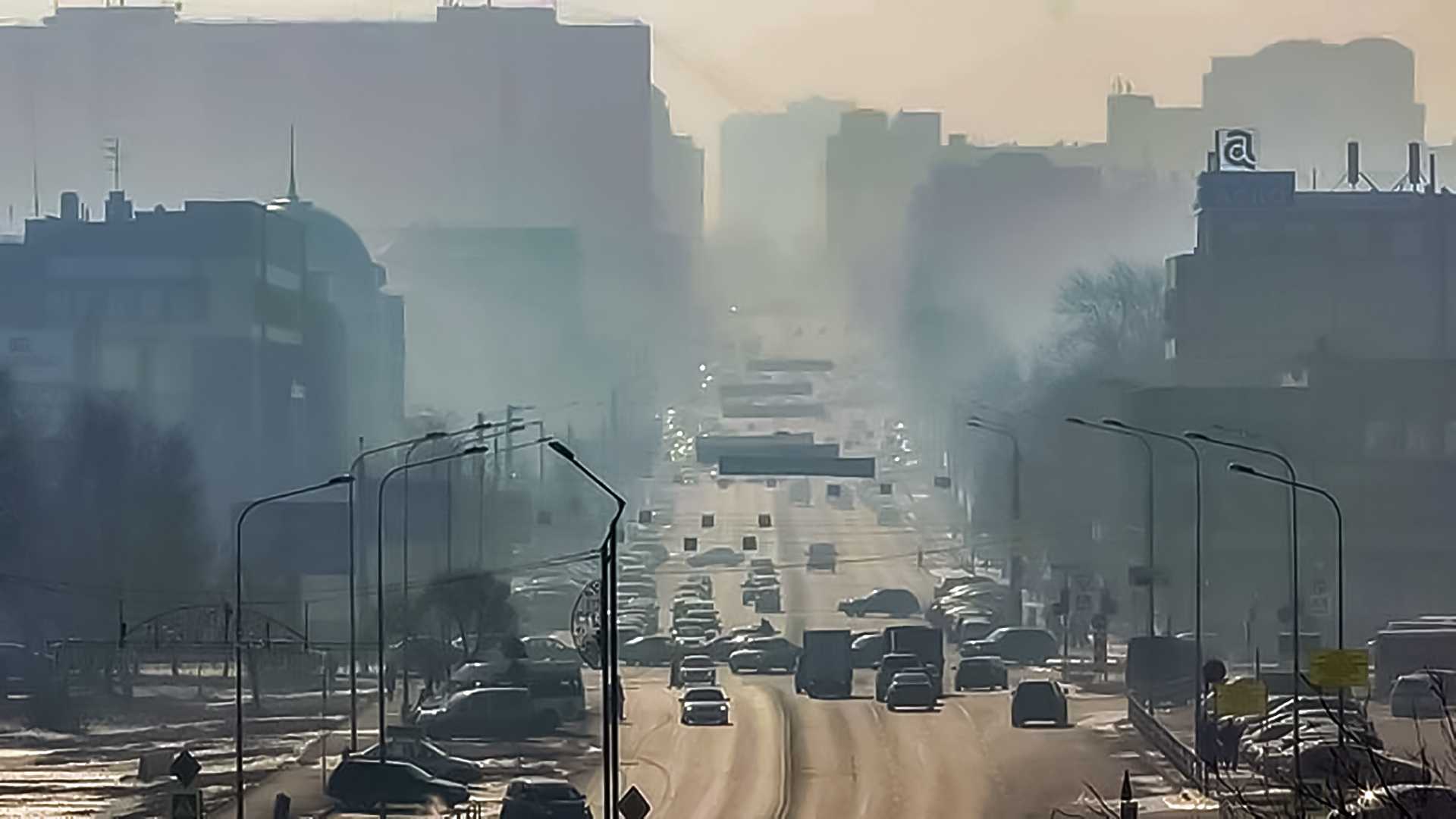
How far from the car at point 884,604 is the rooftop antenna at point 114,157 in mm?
23664

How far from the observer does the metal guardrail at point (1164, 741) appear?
1208 centimetres

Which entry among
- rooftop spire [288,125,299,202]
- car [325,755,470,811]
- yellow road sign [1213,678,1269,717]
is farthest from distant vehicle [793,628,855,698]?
rooftop spire [288,125,299,202]

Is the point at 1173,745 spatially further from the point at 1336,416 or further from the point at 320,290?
the point at 320,290

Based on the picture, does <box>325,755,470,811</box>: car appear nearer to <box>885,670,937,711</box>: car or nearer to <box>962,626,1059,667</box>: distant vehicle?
<box>885,670,937,711</box>: car

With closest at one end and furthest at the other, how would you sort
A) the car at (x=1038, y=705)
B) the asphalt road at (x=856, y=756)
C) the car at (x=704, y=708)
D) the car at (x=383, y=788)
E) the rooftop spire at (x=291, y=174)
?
the asphalt road at (x=856, y=756) < the car at (x=383, y=788) < the car at (x=1038, y=705) < the car at (x=704, y=708) < the rooftop spire at (x=291, y=174)

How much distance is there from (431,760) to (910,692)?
3496 millimetres

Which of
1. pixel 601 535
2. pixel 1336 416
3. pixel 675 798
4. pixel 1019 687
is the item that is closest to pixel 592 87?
pixel 601 535

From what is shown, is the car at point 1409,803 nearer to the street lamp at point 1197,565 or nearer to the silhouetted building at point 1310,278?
the street lamp at point 1197,565

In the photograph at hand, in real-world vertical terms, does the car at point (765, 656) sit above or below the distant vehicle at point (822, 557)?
below

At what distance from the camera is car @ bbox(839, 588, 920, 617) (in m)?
20.8

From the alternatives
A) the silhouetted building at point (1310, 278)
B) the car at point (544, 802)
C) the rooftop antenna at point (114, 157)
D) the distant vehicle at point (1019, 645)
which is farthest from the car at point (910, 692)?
the rooftop antenna at point (114, 157)

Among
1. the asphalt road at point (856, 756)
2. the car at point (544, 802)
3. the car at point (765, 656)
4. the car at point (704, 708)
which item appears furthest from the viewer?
the car at point (765, 656)

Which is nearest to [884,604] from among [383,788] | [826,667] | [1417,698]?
[826,667]

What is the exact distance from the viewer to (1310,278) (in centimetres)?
2731
